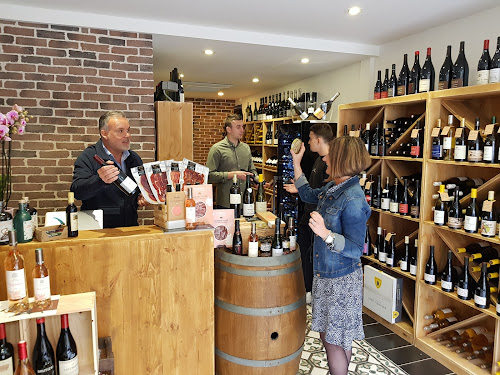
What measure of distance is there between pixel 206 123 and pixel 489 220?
642 centimetres

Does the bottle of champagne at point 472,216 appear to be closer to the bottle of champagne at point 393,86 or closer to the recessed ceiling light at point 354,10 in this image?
the bottle of champagne at point 393,86

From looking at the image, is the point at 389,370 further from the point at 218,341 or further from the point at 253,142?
the point at 253,142

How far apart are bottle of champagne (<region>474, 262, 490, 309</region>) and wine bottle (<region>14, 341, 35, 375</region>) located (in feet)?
8.44

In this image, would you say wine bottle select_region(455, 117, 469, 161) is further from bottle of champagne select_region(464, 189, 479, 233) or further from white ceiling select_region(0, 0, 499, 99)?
white ceiling select_region(0, 0, 499, 99)

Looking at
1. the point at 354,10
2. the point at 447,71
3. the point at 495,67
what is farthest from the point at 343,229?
the point at 447,71

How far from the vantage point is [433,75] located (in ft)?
10.7

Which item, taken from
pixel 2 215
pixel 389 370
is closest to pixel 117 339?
pixel 2 215

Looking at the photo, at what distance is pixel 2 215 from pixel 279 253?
1.34 m

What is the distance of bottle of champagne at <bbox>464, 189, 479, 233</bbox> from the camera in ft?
8.32

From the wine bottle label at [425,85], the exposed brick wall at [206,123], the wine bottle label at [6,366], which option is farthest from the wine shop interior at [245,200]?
the exposed brick wall at [206,123]

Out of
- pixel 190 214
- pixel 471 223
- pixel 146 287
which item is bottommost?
pixel 146 287

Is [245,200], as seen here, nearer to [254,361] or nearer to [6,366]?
[254,361]

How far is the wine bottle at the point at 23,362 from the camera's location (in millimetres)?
1381

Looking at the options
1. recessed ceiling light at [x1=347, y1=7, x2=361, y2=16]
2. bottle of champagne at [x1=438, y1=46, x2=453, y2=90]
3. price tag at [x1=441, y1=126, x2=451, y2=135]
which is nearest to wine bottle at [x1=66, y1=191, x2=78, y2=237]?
recessed ceiling light at [x1=347, y1=7, x2=361, y2=16]
